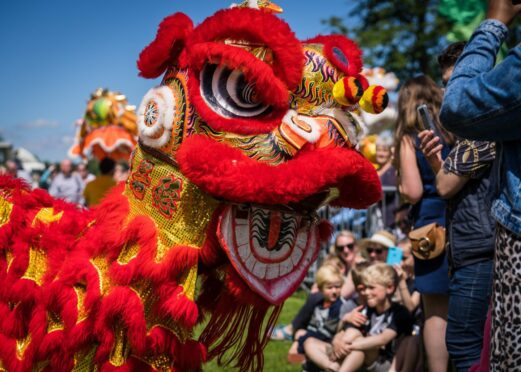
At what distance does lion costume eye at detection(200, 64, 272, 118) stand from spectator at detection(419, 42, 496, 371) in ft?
3.11

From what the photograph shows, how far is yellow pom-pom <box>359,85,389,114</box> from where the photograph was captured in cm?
218

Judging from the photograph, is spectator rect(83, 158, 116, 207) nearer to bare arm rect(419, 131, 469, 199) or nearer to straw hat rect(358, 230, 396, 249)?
straw hat rect(358, 230, 396, 249)

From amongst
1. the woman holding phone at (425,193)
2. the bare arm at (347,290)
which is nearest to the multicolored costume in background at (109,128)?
the bare arm at (347,290)

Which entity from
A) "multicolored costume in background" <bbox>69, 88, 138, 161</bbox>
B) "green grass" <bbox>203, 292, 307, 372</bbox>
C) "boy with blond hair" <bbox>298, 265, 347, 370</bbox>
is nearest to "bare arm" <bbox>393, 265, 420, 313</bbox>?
"boy with blond hair" <bbox>298, 265, 347, 370</bbox>

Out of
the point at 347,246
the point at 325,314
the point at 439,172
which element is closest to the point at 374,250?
the point at 347,246

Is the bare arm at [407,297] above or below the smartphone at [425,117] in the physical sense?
below

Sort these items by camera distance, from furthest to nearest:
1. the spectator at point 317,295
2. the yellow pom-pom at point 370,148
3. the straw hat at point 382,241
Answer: the yellow pom-pom at point 370,148, the straw hat at point 382,241, the spectator at point 317,295

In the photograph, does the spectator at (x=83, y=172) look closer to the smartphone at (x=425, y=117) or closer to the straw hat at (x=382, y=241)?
the straw hat at (x=382, y=241)

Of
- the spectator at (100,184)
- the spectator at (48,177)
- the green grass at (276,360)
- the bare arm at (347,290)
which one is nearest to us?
the green grass at (276,360)

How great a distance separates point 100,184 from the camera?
6805 millimetres

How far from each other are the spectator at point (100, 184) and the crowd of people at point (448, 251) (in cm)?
223

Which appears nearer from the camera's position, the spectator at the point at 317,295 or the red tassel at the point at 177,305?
the red tassel at the point at 177,305

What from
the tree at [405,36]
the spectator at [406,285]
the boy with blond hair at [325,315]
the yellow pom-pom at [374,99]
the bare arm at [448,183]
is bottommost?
the boy with blond hair at [325,315]

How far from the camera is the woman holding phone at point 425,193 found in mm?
2990
